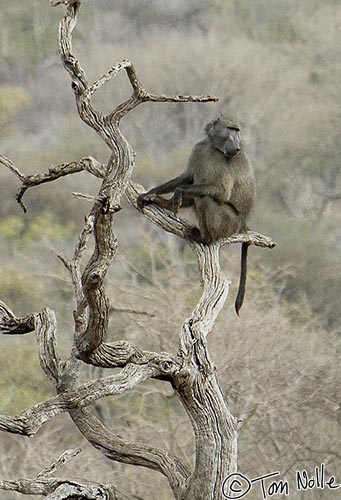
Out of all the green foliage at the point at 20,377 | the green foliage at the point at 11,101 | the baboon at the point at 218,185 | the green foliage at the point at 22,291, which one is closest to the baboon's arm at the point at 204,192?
the baboon at the point at 218,185

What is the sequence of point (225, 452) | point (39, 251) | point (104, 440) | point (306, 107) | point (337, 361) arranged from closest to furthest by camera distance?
point (225, 452) → point (104, 440) → point (337, 361) → point (39, 251) → point (306, 107)

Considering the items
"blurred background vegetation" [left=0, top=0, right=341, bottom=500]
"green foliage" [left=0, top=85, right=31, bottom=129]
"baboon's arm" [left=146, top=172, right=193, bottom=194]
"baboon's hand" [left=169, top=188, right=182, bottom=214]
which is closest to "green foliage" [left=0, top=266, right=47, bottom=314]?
"blurred background vegetation" [left=0, top=0, right=341, bottom=500]

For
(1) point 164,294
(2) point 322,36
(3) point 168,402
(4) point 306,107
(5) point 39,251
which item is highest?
(2) point 322,36

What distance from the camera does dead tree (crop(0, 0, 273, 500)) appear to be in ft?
9.53

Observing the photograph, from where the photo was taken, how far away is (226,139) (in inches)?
150

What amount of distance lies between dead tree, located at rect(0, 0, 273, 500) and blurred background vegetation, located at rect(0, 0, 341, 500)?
140 inches

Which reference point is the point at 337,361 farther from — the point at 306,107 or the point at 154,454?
the point at 154,454

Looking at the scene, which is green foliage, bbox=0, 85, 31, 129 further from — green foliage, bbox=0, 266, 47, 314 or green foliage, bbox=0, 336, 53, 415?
green foliage, bbox=0, 336, 53, 415

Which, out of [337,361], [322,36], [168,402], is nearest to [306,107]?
[322,36]

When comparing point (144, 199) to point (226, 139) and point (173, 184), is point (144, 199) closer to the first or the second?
point (173, 184)

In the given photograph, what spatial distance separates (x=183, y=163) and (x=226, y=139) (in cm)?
450

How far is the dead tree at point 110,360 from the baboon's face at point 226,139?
55 cm

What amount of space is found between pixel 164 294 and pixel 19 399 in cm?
162

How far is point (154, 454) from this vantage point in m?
3.25
